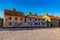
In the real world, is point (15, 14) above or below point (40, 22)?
above

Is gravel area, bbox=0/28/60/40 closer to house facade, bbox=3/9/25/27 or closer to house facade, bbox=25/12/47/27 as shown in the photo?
house facade, bbox=3/9/25/27

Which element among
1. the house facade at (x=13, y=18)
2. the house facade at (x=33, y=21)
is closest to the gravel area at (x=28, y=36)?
the house facade at (x=13, y=18)

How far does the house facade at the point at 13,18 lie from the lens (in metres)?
47.4

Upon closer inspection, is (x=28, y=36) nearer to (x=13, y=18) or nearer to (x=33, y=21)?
(x=13, y=18)

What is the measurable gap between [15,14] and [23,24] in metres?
5.89

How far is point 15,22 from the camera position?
5000 cm

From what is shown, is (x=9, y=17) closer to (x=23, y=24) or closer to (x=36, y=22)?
(x=23, y=24)

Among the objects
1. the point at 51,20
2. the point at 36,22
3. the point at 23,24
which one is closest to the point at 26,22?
the point at 23,24

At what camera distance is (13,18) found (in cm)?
4953

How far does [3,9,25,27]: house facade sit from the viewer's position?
4738cm

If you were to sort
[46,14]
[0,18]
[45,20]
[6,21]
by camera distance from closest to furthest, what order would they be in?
1. [6,21]
2. [0,18]
3. [45,20]
4. [46,14]

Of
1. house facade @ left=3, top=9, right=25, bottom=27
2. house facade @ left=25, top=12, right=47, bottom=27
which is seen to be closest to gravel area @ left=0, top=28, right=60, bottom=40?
house facade @ left=3, top=9, right=25, bottom=27

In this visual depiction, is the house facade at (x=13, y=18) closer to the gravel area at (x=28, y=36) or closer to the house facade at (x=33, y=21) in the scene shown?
the house facade at (x=33, y=21)

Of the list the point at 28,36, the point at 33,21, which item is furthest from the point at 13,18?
the point at 28,36
